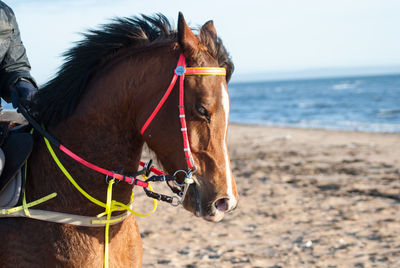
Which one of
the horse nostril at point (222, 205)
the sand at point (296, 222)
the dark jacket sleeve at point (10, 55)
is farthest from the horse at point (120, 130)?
the sand at point (296, 222)

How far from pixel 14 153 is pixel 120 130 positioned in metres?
0.59

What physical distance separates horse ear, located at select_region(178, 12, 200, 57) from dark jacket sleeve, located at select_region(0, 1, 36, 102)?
114 centimetres

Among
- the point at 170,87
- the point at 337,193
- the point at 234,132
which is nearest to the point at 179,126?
the point at 170,87

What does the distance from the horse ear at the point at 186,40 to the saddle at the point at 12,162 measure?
972 mm

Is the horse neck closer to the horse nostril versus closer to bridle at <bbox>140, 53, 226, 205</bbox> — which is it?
bridle at <bbox>140, 53, 226, 205</bbox>

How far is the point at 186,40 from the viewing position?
2.27 metres

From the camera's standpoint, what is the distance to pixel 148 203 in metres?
7.93

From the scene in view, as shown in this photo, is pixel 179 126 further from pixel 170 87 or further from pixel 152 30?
pixel 152 30

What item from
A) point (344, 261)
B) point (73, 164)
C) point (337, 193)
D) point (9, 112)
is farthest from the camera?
point (337, 193)

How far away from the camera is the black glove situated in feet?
8.66

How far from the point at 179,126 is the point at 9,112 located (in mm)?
1283

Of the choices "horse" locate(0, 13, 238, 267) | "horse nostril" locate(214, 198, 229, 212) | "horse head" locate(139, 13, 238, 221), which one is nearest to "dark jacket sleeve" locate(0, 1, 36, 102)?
"horse" locate(0, 13, 238, 267)

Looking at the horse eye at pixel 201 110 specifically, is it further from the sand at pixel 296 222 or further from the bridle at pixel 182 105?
the sand at pixel 296 222

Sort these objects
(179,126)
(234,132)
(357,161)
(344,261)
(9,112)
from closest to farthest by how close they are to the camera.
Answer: (179,126) < (9,112) < (344,261) < (357,161) < (234,132)
